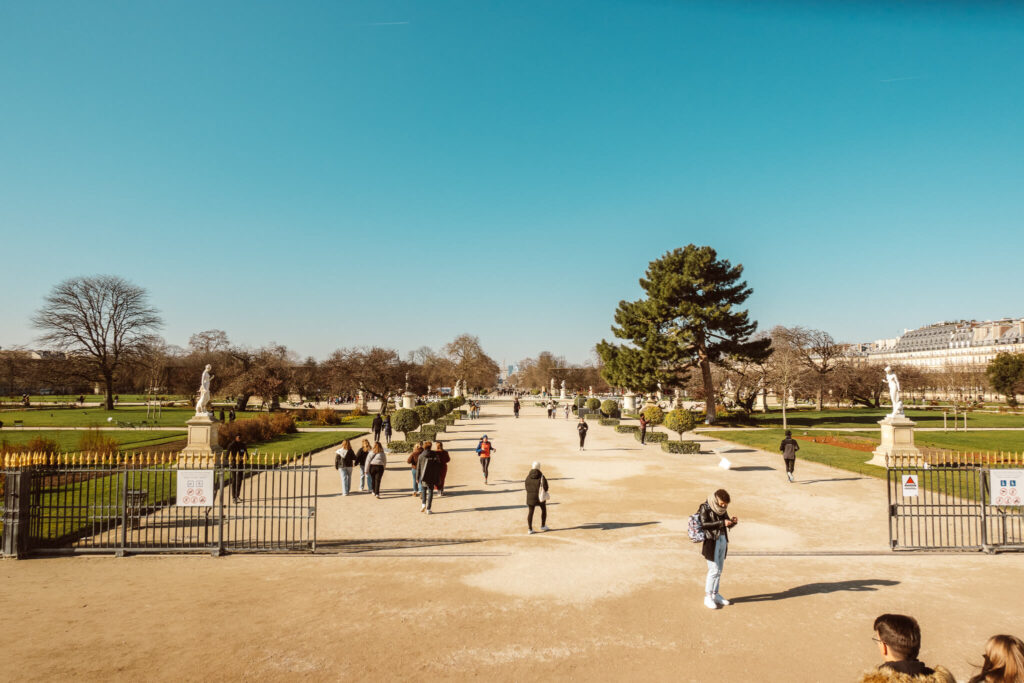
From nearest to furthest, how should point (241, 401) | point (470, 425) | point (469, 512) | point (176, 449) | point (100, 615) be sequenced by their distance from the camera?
point (100, 615)
point (469, 512)
point (176, 449)
point (470, 425)
point (241, 401)

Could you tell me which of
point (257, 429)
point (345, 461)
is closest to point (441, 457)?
point (345, 461)

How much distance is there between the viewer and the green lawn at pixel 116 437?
23.7 meters

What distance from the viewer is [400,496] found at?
15.5m

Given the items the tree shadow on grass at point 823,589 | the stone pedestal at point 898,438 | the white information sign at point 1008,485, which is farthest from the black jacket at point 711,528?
the stone pedestal at point 898,438

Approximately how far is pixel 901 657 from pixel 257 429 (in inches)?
1136

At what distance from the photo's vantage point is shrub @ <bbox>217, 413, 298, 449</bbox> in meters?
21.9

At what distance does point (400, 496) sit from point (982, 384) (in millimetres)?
105489

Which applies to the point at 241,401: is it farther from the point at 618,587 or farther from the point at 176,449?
the point at 618,587

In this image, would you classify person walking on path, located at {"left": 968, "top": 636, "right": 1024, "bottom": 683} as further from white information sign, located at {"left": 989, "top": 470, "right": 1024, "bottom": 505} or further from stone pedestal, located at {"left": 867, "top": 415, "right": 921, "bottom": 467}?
stone pedestal, located at {"left": 867, "top": 415, "right": 921, "bottom": 467}

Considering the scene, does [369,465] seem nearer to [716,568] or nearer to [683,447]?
[716,568]

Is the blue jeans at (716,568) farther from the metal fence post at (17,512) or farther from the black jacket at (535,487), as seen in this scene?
the metal fence post at (17,512)

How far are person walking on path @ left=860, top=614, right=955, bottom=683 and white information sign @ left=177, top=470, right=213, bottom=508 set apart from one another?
1034 cm

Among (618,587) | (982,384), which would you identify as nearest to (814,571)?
(618,587)

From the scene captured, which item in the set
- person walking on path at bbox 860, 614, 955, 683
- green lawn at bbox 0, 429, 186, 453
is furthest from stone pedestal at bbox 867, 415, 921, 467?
green lawn at bbox 0, 429, 186, 453
